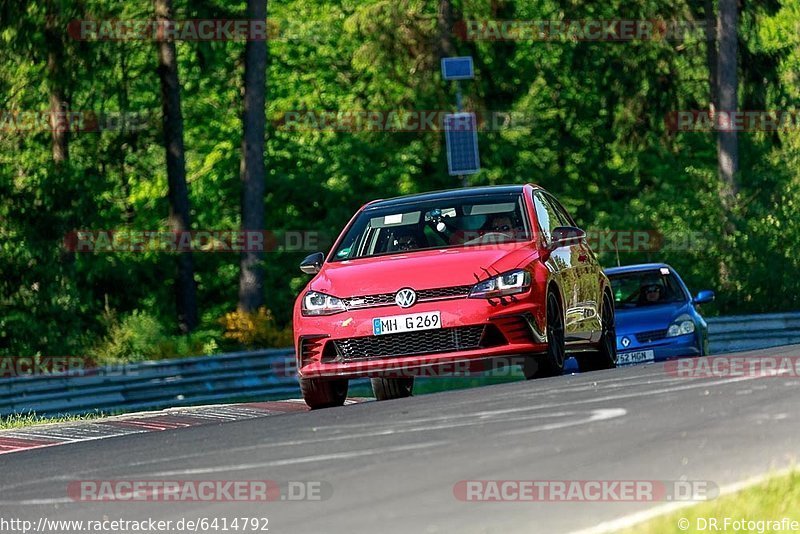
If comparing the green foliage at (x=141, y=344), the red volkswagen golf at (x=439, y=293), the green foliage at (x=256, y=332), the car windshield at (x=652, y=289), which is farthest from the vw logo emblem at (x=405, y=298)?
the green foliage at (x=256, y=332)

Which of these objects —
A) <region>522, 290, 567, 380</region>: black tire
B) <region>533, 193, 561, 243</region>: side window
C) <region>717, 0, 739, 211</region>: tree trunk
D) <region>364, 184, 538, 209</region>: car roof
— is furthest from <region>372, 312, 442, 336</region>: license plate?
<region>717, 0, 739, 211</region>: tree trunk

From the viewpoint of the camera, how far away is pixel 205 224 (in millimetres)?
46188

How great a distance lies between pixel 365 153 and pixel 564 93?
910 centimetres

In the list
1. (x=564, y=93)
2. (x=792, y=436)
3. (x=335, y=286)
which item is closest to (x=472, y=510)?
(x=792, y=436)

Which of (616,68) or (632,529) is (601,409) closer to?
(632,529)

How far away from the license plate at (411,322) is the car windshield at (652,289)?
8312 millimetres

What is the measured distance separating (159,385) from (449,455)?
1585 centimetres

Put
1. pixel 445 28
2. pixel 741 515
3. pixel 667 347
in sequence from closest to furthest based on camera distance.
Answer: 1. pixel 741 515
2. pixel 667 347
3. pixel 445 28

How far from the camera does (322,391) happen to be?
14.6m

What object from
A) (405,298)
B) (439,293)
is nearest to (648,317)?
(439,293)

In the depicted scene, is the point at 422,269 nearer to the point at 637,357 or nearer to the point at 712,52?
the point at 637,357

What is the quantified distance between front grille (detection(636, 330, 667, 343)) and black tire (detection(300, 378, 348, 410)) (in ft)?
22.7

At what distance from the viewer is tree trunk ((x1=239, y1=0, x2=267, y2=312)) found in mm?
35281

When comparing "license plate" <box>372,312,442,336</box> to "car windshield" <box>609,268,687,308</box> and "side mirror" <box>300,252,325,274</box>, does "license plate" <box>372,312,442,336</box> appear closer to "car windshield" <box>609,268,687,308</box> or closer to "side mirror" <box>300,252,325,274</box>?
"side mirror" <box>300,252,325,274</box>
